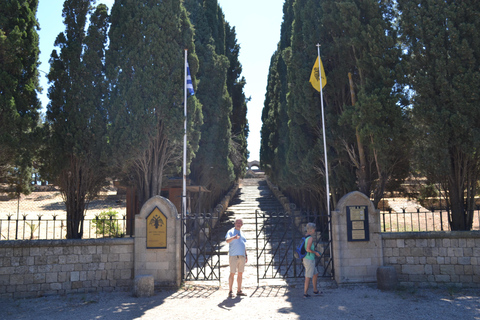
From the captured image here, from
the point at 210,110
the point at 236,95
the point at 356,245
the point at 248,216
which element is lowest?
the point at 248,216

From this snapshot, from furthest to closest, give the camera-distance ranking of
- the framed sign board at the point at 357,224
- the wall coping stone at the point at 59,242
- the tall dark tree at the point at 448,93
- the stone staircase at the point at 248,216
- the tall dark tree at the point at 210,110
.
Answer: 1. the tall dark tree at the point at 210,110
2. the stone staircase at the point at 248,216
3. the tall dark tree at the point at 448,93
4. the framed sign board at the point at 357,224
5. the wall coping stone at the point at 59,242

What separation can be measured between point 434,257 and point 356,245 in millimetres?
1780

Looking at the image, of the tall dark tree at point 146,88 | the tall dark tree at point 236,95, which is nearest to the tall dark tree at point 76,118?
the tall dark tree at point 146,88

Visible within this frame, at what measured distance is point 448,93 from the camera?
9.16 meters

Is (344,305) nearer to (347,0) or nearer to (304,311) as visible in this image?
(304,311)

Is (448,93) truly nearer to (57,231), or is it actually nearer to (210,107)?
(210,107)

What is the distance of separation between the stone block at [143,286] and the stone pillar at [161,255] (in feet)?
1.70

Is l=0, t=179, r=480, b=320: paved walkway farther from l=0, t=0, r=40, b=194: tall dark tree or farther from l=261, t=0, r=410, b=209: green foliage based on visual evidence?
l=261, t=0, r=410, b=209: green foliage

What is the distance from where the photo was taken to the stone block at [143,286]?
25.1ft

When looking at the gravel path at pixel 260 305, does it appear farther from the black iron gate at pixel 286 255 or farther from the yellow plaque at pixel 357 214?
the yellow plaque at pixel 357 214

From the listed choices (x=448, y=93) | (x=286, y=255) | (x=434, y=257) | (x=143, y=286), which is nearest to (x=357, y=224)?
(x=286, y=255)

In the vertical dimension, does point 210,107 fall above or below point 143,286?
above

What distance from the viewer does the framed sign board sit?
837 centimetres

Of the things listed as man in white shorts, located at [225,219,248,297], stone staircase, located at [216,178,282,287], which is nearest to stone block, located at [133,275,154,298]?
man in white shorts, located at [225,219,248,297]
